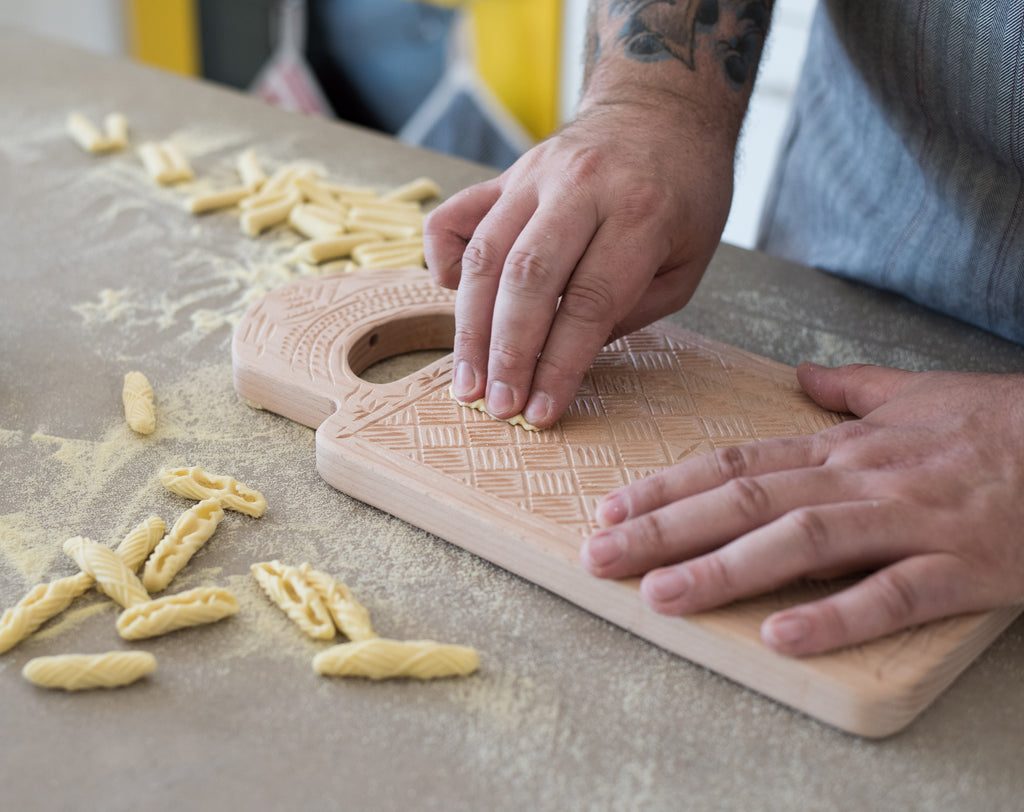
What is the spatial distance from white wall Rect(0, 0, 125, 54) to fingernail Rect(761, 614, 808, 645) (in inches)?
166

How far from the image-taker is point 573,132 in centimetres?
131

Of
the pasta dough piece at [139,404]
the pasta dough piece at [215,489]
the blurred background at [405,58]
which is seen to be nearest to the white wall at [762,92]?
the blurred background at [405,58]

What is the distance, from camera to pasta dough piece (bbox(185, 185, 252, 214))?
6.00 feet

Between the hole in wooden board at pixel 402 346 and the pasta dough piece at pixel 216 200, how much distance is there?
620 mm

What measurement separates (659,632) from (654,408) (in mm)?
357

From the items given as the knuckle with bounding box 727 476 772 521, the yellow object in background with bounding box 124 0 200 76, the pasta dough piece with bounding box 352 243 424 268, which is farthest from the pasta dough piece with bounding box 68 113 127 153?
the yellow object in background with bounding box 124 0 200 76

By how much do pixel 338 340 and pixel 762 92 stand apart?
9.39 ft

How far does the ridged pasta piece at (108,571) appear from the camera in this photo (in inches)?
37.4

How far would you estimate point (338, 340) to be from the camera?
1.34 metres

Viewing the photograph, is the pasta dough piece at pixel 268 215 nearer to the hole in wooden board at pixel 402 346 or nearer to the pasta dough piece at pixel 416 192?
the pasta dough piece at pixel 416 192

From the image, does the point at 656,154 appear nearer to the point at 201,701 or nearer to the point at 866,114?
the point at 866,114

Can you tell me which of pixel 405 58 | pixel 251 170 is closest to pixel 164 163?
pixel 251 170

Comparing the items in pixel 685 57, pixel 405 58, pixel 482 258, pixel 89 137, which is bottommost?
pixel 405 58

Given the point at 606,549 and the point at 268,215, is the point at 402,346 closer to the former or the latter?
the point at 268,215
